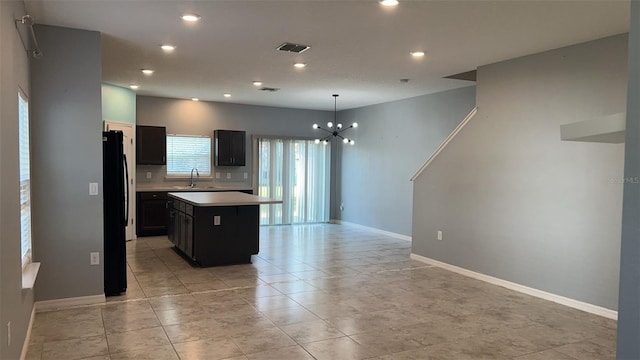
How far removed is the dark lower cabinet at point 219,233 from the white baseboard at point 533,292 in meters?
2.47

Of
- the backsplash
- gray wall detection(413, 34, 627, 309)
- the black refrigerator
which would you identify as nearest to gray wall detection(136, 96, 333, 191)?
the backsplash

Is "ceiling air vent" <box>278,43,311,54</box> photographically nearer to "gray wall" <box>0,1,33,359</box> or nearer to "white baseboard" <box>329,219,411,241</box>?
"gray wall" <box>0,1,33,359</box>

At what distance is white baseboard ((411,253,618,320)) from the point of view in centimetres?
416

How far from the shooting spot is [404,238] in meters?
8.11

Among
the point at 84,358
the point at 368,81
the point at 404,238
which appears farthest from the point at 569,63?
the point at 84,358

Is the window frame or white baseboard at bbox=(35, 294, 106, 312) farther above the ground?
the window frame

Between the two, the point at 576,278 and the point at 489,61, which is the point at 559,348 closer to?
the point at 576,278

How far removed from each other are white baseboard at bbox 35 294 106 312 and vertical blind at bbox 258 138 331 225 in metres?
5.31

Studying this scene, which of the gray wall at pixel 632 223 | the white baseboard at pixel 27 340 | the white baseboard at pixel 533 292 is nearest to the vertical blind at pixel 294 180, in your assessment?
the white baseboard at pixel 533 292

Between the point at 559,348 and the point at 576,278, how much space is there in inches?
48.7

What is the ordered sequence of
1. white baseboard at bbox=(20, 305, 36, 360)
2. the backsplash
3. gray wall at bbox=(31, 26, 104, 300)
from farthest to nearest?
1. the backsplash
2. gray wall at bbox=(31, 26, 104, 300)
3. white baseboard at bbox=(20, 305, 36, 360)

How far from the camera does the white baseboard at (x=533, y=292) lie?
4.16 metres

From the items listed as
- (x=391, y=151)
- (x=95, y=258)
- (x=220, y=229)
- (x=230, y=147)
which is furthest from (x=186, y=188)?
(x=95, y=258)

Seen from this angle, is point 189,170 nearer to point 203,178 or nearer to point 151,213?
point 203,178
